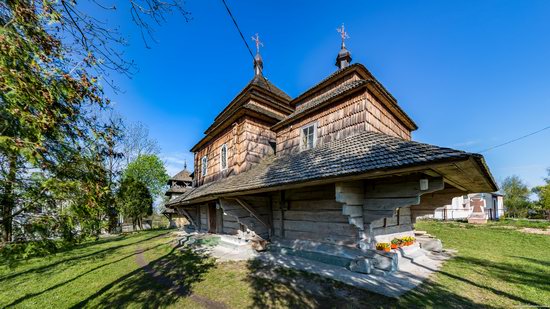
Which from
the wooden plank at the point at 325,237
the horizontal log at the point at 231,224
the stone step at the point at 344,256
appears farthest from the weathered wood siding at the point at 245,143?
the stone step at the point at 344,256

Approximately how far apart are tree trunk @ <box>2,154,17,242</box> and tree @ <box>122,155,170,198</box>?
1183 inches

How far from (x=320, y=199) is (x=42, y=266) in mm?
11537

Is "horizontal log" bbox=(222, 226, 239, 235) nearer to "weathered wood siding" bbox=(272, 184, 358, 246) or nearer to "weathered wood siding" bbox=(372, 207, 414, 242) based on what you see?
"weathered wood siding" bbox=(272, 184, 358, 246)

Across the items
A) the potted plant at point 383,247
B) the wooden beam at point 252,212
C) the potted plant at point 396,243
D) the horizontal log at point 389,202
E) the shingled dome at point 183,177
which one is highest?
the shingled dome at point 183,177

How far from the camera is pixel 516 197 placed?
39250 mm

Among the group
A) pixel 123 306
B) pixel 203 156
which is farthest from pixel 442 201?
pixel 203 156

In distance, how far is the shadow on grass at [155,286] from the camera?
16.1ft

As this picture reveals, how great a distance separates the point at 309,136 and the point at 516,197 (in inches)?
2040

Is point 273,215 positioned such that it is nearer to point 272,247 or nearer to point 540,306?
point 272,247

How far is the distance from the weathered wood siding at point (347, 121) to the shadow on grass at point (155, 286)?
5.99 m

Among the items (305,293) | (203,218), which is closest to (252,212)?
(305,293)

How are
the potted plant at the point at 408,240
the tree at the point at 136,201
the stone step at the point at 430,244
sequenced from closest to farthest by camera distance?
the potted plant at the point at 408,240 → the stone step at the point at 430,244 → the tree at the point at 136,201

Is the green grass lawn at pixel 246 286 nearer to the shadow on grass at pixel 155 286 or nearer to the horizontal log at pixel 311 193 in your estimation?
the shadow on grass at pixel 155 286

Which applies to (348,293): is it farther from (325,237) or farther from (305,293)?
(325,237)
